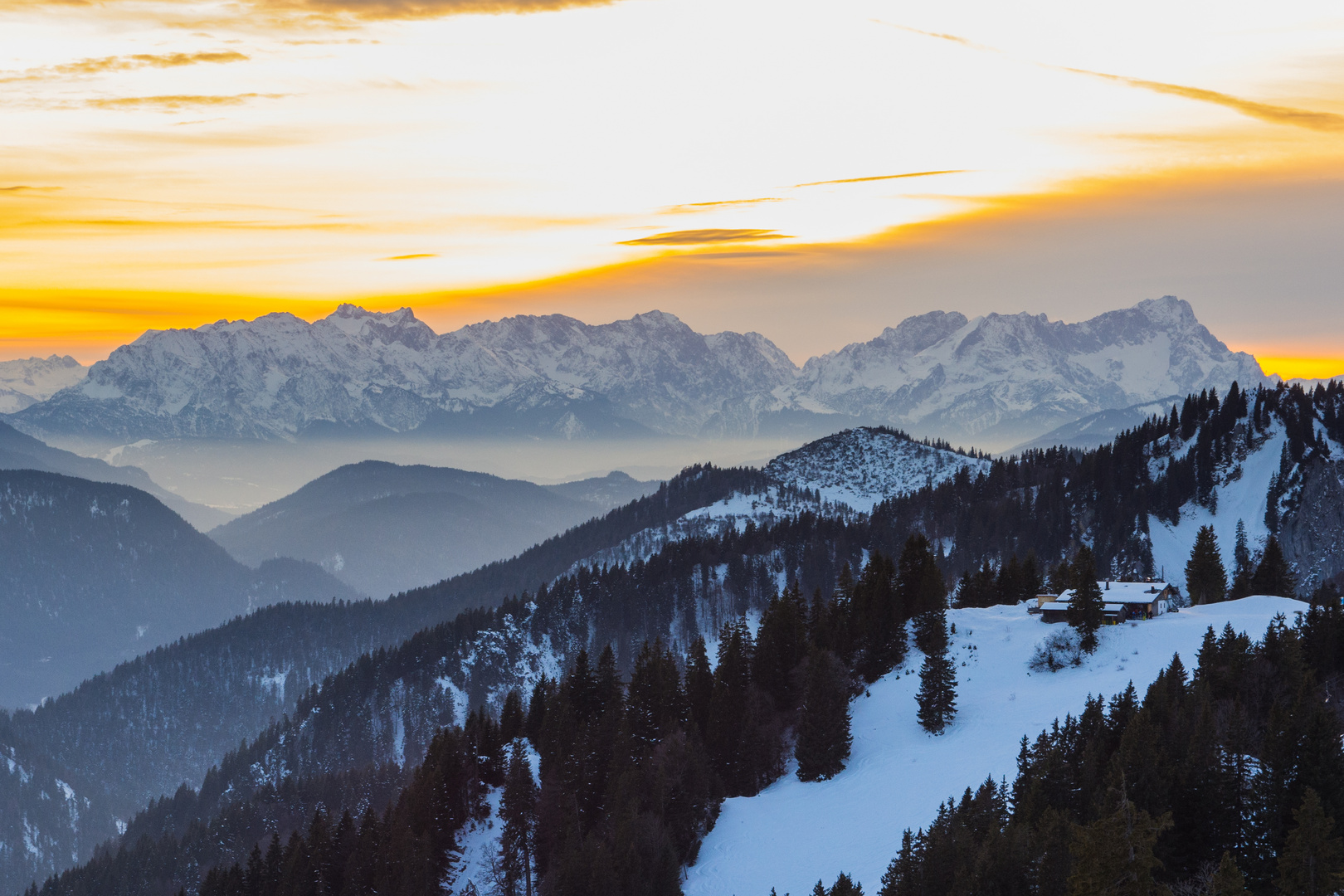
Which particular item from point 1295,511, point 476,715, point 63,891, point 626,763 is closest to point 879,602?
point 626,763

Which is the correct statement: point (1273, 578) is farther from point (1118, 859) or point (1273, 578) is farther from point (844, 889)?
point (1118, 859)

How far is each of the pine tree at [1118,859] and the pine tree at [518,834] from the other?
188ft

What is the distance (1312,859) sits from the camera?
156 ft

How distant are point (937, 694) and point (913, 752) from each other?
5.40 meters

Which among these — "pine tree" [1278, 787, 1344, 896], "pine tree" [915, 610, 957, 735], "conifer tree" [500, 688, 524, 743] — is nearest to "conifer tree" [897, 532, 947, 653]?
"pine tree" [915, 610, 957, 735]

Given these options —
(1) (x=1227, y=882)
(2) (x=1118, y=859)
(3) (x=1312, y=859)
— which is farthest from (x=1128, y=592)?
(2) (x=1118, y=859)

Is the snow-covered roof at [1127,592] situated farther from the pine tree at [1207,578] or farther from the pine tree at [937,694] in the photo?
the pine tree at [937,694]

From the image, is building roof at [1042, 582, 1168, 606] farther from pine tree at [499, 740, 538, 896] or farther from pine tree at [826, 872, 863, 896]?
pine tree at [499, 740, 538, 896]

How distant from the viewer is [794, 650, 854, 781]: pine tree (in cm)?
9300

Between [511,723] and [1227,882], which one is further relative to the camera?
[511,723]

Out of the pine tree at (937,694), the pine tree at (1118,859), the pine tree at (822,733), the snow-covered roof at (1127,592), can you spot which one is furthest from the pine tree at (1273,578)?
the pine tree at (1118,859)

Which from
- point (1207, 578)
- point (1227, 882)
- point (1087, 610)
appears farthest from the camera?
point (1207, 578)

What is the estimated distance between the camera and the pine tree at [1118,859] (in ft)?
141

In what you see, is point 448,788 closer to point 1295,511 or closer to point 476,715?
point 476,715
